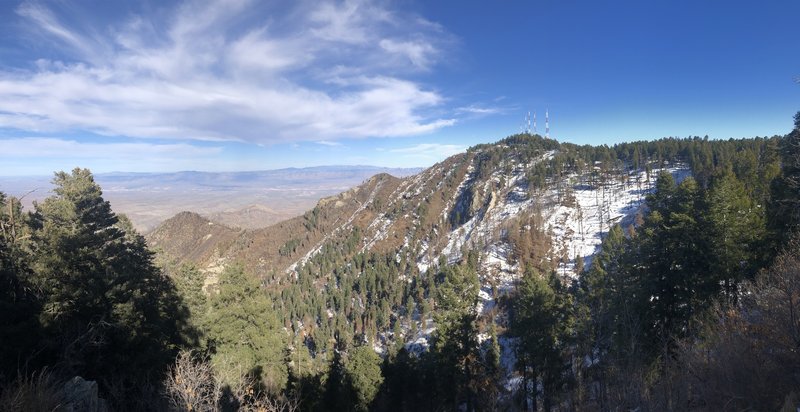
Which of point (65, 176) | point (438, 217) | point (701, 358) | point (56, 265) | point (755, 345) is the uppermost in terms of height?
point (65, 176)

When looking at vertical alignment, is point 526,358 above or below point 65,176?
below

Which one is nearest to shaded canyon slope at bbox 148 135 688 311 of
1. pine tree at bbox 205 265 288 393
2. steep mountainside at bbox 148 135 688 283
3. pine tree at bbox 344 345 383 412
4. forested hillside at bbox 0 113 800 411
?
steep mountainside at bbox 148 135 688 283

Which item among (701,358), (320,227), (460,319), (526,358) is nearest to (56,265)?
(460,319)

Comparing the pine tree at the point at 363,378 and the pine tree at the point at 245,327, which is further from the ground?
the pine tree at the point at 245,327

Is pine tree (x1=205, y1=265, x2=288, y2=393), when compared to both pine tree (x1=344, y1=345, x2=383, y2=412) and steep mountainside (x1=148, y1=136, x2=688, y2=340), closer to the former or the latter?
pine tree (x1=344, y1=345, x2=383, y2=412)

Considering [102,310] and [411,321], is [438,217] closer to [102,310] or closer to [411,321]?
[411,321]

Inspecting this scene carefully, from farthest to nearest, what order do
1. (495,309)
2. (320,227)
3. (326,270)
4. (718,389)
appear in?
1. (320,227)
2. (326,270)
3. (495,309)
4. (718,389)

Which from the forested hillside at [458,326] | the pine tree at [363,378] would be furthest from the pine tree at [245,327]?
the pine tree at [363,378]

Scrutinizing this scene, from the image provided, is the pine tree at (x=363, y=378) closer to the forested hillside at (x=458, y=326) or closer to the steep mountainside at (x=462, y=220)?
the forested hillside at (x=458, y=326)

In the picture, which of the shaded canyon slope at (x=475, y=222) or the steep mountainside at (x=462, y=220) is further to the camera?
the steep mountainside at (x=462, y=220)

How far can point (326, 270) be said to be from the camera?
12538 centimetres

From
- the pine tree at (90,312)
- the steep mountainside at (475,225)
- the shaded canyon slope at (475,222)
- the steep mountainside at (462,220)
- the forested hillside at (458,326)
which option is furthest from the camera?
the steep mountainside at (462,220)

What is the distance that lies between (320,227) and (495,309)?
119 metres

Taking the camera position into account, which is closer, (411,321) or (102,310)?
(102,310)
